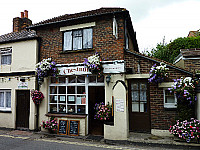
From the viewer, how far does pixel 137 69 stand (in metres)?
→ 7.12

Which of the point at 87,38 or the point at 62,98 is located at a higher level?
the point at 87,38

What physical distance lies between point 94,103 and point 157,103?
119 inches

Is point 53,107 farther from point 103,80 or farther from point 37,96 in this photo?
point 103,80

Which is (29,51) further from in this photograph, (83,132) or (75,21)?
(83,132)

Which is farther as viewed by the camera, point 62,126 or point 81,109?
point 81,109

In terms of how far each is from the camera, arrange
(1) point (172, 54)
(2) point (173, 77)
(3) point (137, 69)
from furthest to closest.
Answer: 1. (1) point (172, 54)
2. (3) point (137, 69)
3. (2) point (173, 77)

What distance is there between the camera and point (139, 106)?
736cm

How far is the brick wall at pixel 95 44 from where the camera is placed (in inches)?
286

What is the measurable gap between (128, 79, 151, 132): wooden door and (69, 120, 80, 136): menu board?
264cm

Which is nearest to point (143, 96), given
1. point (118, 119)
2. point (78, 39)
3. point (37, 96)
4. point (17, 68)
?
point (118, 119)

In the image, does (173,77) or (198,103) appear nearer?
(198,103)

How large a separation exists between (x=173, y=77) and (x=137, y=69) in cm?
161

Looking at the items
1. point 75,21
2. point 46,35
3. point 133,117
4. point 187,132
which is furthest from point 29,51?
point 187,132

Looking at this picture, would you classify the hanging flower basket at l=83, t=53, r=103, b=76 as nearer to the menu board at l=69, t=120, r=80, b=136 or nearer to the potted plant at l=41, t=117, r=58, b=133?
the menu board at l=69, t=120, r=80, b=136
